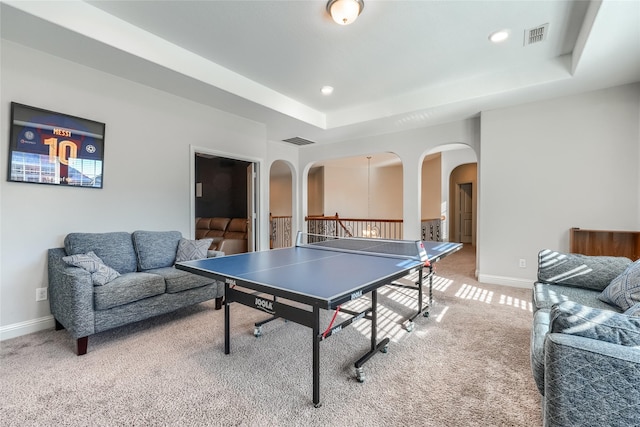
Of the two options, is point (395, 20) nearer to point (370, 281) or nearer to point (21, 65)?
point (370, 281)

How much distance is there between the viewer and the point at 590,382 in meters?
0.95

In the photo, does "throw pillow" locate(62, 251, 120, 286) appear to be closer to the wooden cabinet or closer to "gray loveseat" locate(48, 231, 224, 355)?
"gray loveseat" locate(48, 231, 224, 355)

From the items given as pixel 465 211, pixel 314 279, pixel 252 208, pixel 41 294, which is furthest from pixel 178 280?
pixel 465 211

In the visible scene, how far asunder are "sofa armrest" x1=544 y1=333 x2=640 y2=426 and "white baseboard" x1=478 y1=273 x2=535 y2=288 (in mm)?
3511

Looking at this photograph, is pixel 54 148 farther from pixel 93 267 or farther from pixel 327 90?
pixel 327 90

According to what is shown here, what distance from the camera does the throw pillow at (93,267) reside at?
2.32 metres

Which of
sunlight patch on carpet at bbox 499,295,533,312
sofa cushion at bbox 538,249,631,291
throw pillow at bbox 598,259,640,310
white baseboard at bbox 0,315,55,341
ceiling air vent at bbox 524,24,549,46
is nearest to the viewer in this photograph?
throw pillow at bbox 598,259,640,310

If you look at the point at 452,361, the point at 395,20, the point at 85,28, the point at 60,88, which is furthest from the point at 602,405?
the point at 60,88


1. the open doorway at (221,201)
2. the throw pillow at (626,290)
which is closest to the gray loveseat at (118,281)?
the open doorway at (221,201)

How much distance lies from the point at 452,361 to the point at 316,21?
298 cm

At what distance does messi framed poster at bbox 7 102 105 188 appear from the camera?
2.52 meters

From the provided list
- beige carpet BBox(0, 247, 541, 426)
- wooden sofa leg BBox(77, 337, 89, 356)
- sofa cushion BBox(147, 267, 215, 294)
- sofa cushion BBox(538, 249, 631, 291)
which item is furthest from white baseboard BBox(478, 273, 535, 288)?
wooden sofa leg BBox(77, 337, 89, 356)

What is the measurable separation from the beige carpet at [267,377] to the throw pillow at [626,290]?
69cm

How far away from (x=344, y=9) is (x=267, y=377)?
2762 millimetres
